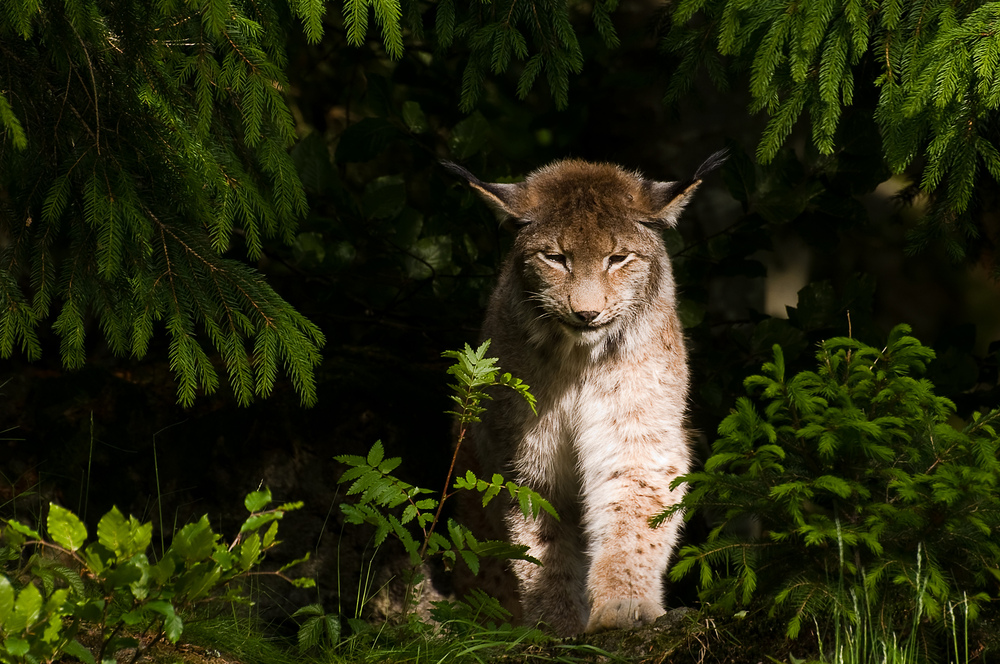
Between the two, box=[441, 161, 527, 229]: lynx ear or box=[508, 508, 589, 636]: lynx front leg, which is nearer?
box=[441, 161, 527, 229]: lynx ear

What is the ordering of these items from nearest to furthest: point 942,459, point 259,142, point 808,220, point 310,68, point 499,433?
point 942,459, point 259,142, point 499,433, point 808,220, point 310,68

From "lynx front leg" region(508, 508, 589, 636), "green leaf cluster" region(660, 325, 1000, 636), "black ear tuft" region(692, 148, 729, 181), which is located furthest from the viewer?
"lynx front leg" region(508, 508, 589, 636)

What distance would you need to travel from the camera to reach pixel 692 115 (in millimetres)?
7660

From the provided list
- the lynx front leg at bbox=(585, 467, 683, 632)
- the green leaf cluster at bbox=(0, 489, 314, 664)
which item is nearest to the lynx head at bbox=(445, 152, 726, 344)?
the lynx front leg at bbox=(585, 467, 683, 632)

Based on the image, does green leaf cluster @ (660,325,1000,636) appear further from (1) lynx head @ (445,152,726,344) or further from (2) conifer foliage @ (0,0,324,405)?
(2) conifer foliage @ (0,0,324,405)

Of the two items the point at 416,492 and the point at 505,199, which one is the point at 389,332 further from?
the point at 416,492

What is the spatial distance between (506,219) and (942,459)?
2.07 meters

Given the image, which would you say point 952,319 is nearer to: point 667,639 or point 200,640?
point 667,639

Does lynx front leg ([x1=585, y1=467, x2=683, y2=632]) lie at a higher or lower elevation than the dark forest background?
lower

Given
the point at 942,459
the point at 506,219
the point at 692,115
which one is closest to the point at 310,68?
the point at 692,115

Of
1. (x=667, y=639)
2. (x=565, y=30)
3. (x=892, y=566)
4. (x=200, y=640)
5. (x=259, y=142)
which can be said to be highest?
(x=565, y=30)

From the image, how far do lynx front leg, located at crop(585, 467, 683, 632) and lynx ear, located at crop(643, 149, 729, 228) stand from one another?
3.68 feet

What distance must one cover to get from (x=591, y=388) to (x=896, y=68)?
175cm

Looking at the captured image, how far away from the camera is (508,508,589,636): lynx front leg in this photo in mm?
4164
